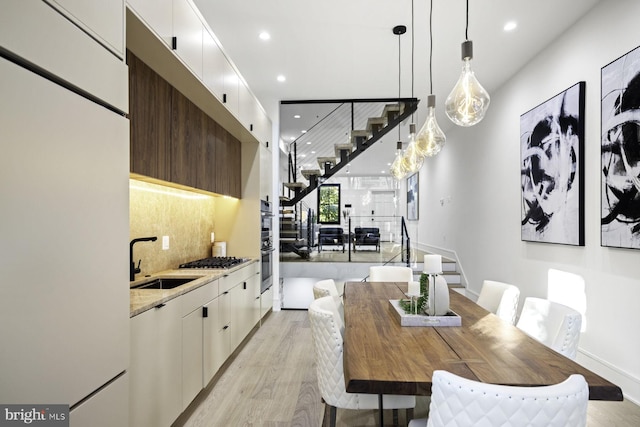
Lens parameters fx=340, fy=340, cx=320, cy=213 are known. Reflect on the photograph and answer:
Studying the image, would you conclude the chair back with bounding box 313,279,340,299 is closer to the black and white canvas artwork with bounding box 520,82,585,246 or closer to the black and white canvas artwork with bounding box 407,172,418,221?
the black and white canvas artwork with bounding box 520,82,585,246

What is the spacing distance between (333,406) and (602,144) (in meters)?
3.12

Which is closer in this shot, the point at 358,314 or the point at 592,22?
the point at 358,314

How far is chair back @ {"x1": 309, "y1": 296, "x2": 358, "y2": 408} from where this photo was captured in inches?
71.5

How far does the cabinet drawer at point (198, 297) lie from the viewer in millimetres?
2365

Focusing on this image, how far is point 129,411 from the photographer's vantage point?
5.75 ft

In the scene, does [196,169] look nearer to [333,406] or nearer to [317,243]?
[333,406]

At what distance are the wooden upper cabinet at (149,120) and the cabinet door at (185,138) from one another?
0.08 m

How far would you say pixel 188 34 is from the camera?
2412 millimetres

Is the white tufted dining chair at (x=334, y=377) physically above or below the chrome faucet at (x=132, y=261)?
below

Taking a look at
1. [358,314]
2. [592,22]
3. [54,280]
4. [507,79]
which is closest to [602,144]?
[592,22]

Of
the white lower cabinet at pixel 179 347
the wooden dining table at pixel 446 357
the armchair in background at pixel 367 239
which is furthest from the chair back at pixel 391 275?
the armchair in background at pixel 367 239

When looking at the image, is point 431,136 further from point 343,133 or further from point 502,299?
point 343,133

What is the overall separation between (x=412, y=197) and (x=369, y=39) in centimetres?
850

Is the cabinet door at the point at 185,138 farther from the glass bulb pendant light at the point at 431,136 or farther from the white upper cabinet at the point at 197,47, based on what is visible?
the glass bulb pendant light at the point at 431,136
